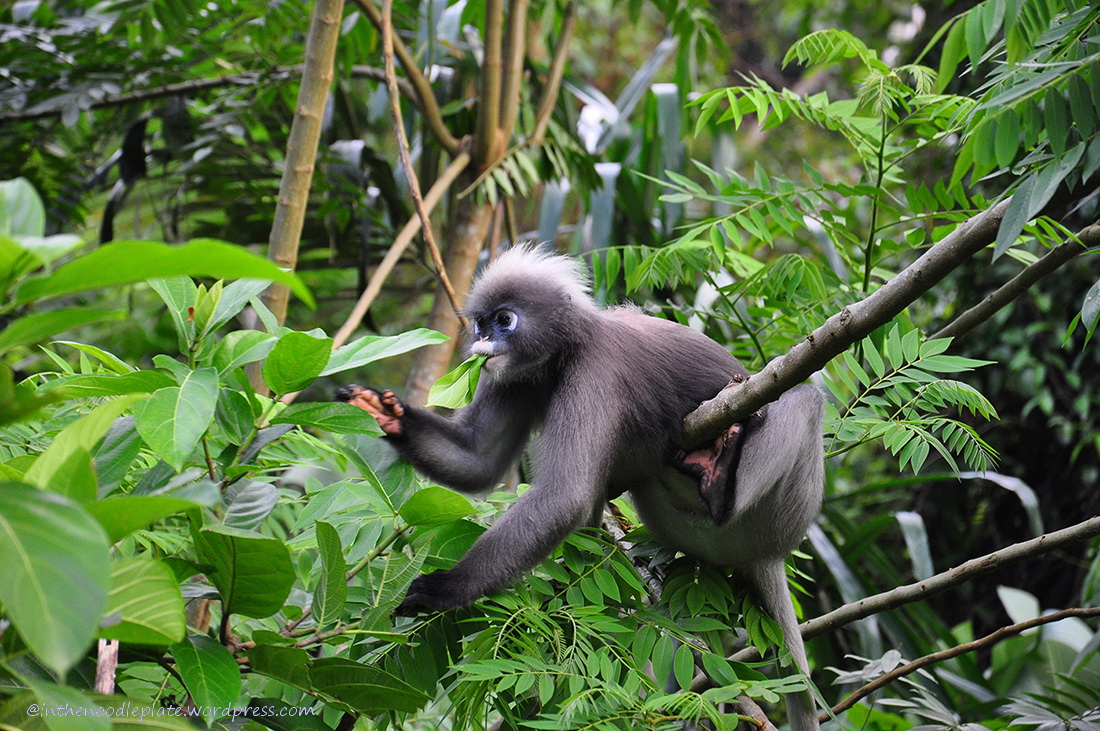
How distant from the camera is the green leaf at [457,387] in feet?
6.19

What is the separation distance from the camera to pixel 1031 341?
15.5 ft

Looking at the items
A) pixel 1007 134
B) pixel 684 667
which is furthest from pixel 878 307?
pixel 684 667

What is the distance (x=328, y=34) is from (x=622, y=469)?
53.5 inches

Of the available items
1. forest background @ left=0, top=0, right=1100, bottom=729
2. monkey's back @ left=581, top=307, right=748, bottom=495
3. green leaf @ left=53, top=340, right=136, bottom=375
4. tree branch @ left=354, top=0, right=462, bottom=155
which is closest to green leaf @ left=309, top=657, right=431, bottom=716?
forest background @ left=0, top=0, right=1100, bottom=729

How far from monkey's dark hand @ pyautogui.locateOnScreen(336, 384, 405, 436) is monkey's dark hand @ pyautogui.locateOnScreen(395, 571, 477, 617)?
414 millimetres

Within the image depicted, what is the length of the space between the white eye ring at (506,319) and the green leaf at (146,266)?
58.5 inches

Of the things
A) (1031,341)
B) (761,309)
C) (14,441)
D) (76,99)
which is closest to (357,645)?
(14,441)

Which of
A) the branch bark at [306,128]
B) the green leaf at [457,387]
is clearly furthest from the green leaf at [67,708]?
the branch bark at [306,128]

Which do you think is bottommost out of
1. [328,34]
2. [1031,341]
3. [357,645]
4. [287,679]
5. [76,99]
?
[1031,341]

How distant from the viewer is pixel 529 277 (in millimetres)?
2258

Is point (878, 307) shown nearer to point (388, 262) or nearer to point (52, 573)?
point (52, 573)

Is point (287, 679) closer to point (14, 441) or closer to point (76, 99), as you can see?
point (14, 441)

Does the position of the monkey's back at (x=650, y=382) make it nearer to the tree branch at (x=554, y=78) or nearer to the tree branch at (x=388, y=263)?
the tree branch at (x=388, y=263)

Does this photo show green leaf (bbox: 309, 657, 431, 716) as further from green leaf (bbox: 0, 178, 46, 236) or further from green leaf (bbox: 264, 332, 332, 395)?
green leaf (bbox: 0, 178, 46, 236)
